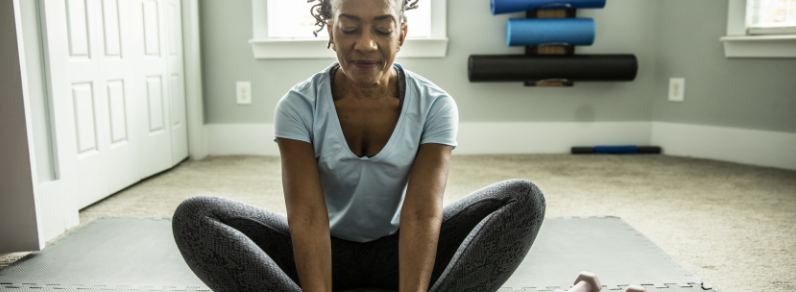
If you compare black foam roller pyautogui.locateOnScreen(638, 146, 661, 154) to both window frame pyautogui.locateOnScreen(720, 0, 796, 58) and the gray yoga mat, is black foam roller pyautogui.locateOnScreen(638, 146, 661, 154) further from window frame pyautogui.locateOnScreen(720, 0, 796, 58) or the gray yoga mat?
the gray yoga mat

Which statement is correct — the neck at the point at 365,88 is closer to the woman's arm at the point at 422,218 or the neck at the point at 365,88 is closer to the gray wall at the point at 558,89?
the woman's arm at the point at 422,218

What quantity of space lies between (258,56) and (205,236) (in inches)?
90.0

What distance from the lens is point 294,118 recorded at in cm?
103

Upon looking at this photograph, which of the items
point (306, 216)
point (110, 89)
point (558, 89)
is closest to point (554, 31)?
point (558, 89)

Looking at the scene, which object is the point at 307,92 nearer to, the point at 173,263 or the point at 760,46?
the point at 173,263

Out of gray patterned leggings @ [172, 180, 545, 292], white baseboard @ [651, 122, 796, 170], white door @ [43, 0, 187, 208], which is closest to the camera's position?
gray patterned leggings @ [172, 180, 545, 292]

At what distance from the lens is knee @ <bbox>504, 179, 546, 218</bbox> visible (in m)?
1.02

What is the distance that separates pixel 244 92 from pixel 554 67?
1.64m

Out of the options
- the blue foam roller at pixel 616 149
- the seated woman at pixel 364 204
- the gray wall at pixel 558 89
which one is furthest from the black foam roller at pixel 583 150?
the seated woman at pixel 364 204

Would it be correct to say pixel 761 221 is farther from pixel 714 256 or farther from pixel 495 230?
pixel 495 230

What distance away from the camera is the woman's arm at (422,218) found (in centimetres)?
97

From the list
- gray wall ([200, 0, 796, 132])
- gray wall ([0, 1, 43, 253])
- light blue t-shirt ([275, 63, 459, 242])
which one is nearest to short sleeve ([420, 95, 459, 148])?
light blue t-shirt ([275, 63, 459, 242])

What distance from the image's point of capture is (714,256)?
1.62m

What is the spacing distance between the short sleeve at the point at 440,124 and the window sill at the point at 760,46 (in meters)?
2.29
